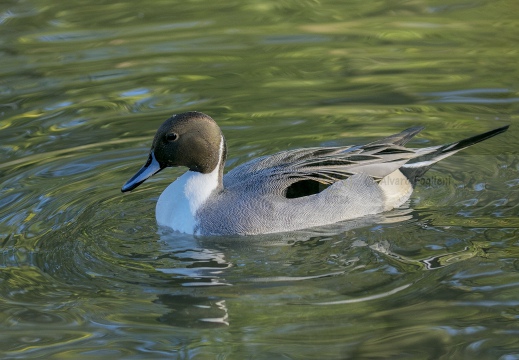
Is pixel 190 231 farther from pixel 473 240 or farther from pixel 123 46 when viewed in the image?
pixel 123 46

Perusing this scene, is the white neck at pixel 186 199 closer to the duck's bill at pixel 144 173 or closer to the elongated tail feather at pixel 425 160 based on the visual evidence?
the duck's bill at pixel 144 173

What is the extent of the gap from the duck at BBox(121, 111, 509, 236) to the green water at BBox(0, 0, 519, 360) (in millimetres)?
132

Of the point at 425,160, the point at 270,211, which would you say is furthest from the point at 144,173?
the point at 425,160

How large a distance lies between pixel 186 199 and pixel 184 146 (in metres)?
0.37

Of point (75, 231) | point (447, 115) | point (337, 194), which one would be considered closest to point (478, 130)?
point (447, 115)

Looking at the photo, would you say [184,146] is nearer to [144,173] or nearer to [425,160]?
[144,173]

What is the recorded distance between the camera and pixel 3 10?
11.7 metres

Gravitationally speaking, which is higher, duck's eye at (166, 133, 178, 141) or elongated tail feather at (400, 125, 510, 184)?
duck's eye at (166, 133, 178, 141)

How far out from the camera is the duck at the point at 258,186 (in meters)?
6.81

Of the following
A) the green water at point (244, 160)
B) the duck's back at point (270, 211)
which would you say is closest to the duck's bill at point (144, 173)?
the green water at point (244, 160)

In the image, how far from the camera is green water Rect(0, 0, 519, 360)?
535cm

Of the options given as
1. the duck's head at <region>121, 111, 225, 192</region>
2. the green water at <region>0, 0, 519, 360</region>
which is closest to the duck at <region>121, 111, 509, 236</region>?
the duck's head at <region>121, 111, 225, 192</region>

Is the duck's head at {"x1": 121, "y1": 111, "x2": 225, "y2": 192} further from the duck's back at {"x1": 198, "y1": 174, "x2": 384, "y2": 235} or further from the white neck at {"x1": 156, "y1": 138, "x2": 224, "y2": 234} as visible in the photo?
the duck's back at {"x1": 198, "y1": 174, "x2": 384, "y2": 235}

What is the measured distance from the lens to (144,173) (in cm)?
688
